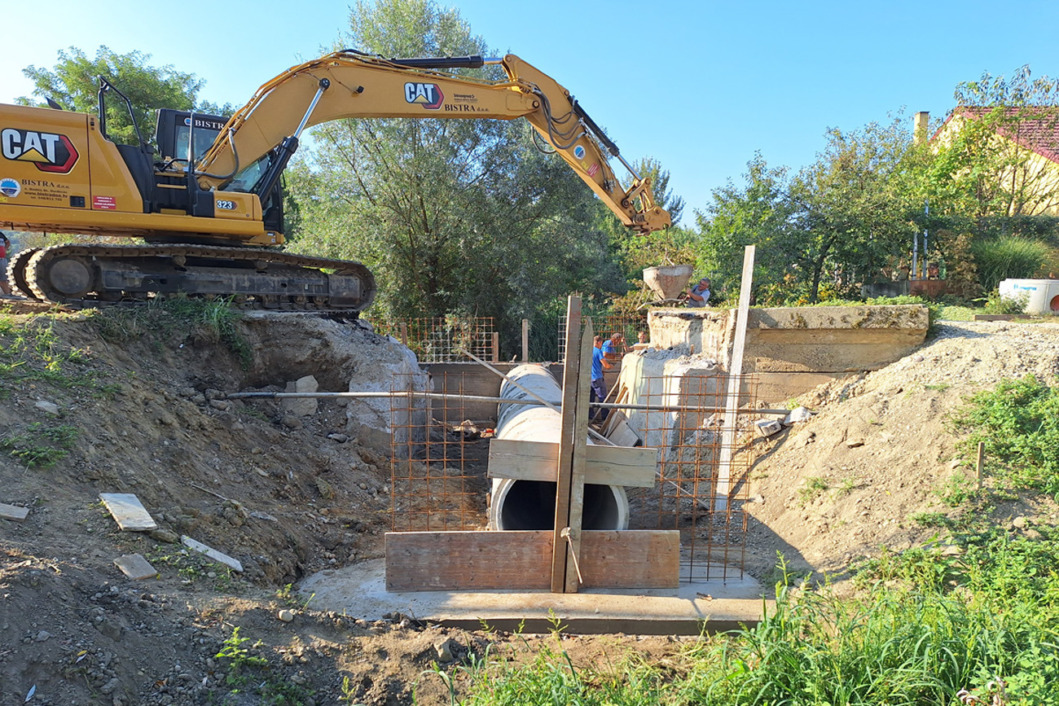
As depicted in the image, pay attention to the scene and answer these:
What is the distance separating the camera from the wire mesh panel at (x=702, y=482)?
5203 mm

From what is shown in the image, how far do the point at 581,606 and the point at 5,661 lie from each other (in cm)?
308

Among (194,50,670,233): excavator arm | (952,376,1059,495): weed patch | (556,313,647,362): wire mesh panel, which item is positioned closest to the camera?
(952,376,1059,495): weed patch

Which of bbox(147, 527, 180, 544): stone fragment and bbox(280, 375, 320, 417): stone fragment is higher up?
bbox(280, 375, 320, 417): stone fragment

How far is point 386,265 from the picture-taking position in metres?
16.3

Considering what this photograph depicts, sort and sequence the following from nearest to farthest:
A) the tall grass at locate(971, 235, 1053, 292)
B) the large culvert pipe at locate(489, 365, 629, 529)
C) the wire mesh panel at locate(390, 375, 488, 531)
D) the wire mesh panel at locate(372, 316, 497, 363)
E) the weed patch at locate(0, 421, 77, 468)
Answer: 1. the weed patch at locate(0, 421, 77, 468)
2. the large culvert pipe at locate(489, 365, 629, 529)
3. the wire mesh panel at locate(390, 375, 488, 531)
4. the tall grass at locate(971, 235, 1053, 292)
5. the wire mesh panel at locate(372, 316, 497, 363)

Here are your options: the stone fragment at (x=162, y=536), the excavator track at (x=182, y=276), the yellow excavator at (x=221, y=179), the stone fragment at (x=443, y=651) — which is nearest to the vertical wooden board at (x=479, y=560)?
the stone fragment at (x=443, y=651)

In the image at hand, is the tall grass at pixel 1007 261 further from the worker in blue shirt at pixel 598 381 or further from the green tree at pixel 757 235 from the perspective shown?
the worker in blue shirt at pixel 598 381

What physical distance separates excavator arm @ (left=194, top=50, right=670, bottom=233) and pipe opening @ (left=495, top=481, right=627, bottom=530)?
201 inches

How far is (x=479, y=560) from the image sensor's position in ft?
15.2

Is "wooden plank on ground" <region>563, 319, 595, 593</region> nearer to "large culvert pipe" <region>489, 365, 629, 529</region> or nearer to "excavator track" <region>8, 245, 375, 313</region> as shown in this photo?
"large culvert pipe" <region>489, 365, 629, 529</region>

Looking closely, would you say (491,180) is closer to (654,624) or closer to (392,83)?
(392,83)

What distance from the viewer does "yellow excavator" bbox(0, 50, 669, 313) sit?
22.7ft

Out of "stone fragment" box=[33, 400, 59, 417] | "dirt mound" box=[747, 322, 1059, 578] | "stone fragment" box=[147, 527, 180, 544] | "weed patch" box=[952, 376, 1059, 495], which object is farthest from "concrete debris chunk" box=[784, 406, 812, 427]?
"stone fragment" box=[33, 400, 59, 417]

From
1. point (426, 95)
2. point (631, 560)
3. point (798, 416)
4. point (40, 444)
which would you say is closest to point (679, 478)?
point (631, 560)
